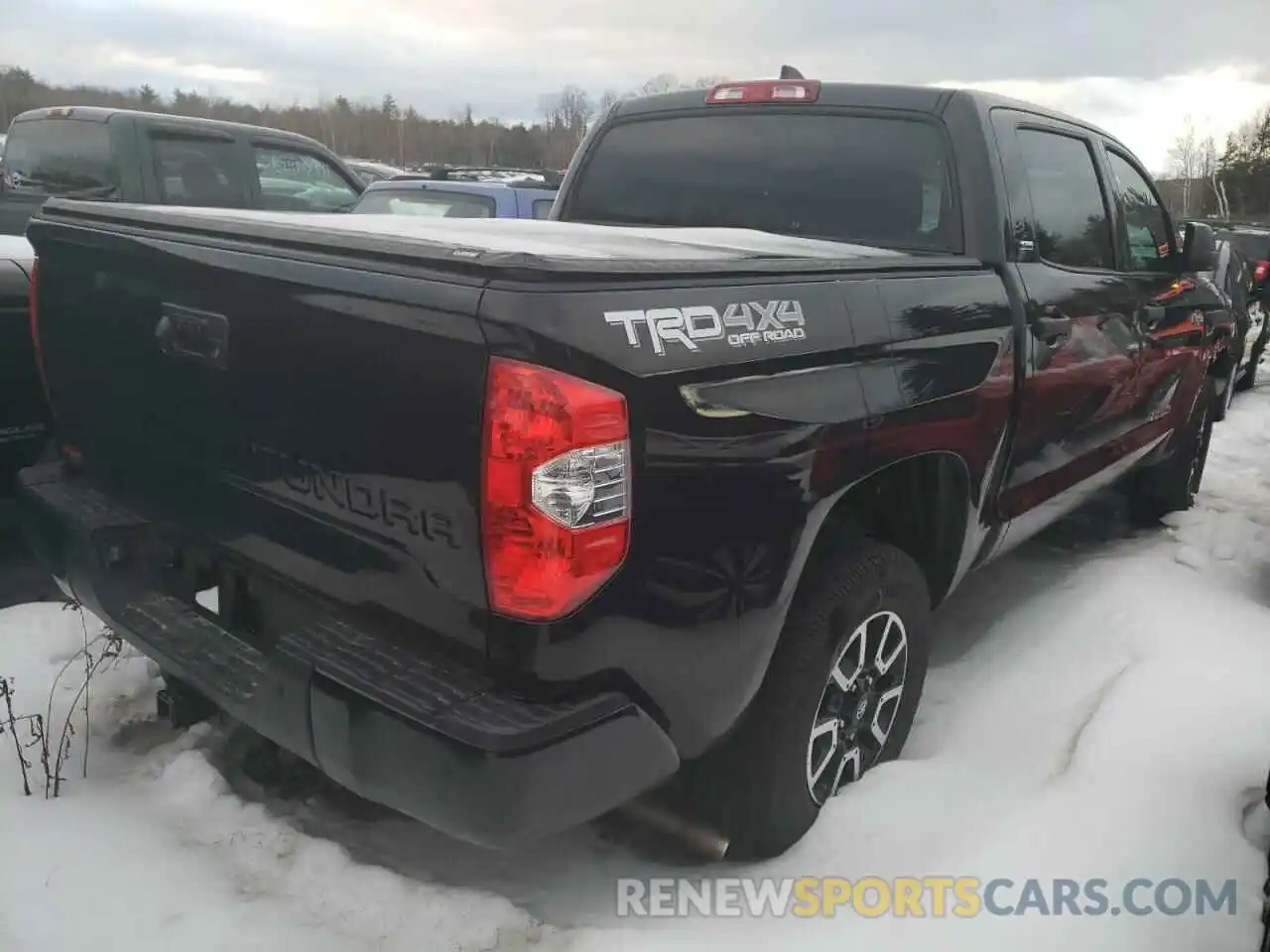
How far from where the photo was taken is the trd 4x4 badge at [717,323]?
1.90m

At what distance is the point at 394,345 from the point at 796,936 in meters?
1.46

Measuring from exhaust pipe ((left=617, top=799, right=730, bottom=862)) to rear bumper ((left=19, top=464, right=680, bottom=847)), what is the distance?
64 cm

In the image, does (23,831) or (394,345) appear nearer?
(394,345)

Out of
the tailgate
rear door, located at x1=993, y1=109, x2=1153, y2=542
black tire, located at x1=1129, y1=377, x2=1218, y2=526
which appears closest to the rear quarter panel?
the tailgate

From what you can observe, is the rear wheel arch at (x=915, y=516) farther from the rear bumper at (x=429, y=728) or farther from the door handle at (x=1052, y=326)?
the rear bumper at (x=429, y=728)

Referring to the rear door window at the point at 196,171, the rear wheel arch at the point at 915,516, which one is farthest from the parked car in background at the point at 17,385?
the rear door window at the point at 196,171

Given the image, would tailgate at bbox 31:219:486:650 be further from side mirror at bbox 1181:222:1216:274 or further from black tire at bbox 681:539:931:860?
side mirror at bbox 1181:222:1216:274

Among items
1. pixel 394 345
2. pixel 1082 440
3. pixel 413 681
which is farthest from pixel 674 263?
pixel 1082 440

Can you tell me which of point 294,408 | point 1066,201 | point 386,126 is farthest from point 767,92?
point 386,126

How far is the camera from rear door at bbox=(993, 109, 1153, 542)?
3285 mm

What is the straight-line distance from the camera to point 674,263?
2047 millimetres

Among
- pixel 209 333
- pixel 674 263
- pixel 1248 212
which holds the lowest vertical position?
pixel 1248 212

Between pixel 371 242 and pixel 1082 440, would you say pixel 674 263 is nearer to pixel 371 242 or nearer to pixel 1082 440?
pixel 371 242

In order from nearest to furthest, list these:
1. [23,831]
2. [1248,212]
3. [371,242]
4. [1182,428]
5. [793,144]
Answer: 1. [371,242]
2. [23,831]
3. [793,144]
4. [1182,428]
5. [1248,212]
